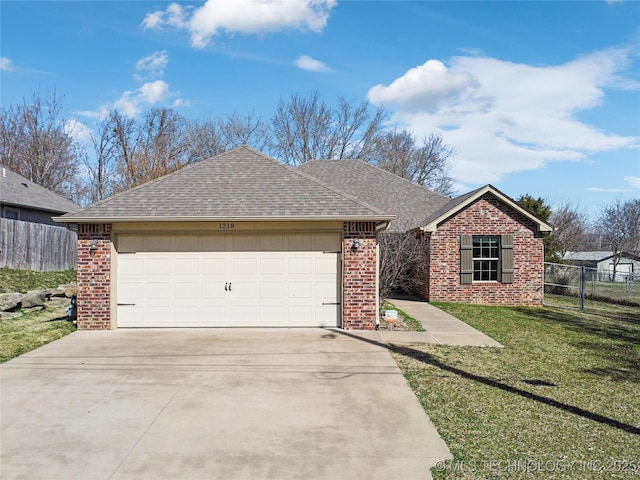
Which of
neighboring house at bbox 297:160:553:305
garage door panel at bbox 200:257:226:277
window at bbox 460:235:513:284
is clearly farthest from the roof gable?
garage door panel at bbox 200:257:226:277

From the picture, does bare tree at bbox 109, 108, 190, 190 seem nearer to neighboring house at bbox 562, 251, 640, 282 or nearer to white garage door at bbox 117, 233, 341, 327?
white garage door at bbox 117, 233, 341, 327

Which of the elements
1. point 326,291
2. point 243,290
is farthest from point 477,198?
point 243,290

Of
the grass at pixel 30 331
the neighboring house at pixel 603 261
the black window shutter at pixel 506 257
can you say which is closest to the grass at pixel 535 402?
the black window shutter at pixel 506 257

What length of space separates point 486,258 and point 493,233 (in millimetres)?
869

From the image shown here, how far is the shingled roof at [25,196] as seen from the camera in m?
21.4

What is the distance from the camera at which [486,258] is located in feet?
52.4

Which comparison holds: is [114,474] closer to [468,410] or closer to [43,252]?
[468,410]

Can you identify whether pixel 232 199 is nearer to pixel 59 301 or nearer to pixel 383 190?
pixel 59 301

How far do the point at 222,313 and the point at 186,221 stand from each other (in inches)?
86.0

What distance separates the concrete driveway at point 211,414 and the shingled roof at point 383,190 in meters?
11.2

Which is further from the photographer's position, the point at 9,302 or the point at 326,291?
the point at 9,302

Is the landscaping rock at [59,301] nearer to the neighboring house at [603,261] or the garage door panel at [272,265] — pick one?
the garage door panel at [272,265]

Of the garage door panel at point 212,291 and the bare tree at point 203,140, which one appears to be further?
the bare tree at point 203,140

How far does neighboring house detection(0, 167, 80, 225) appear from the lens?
70.2 feet
